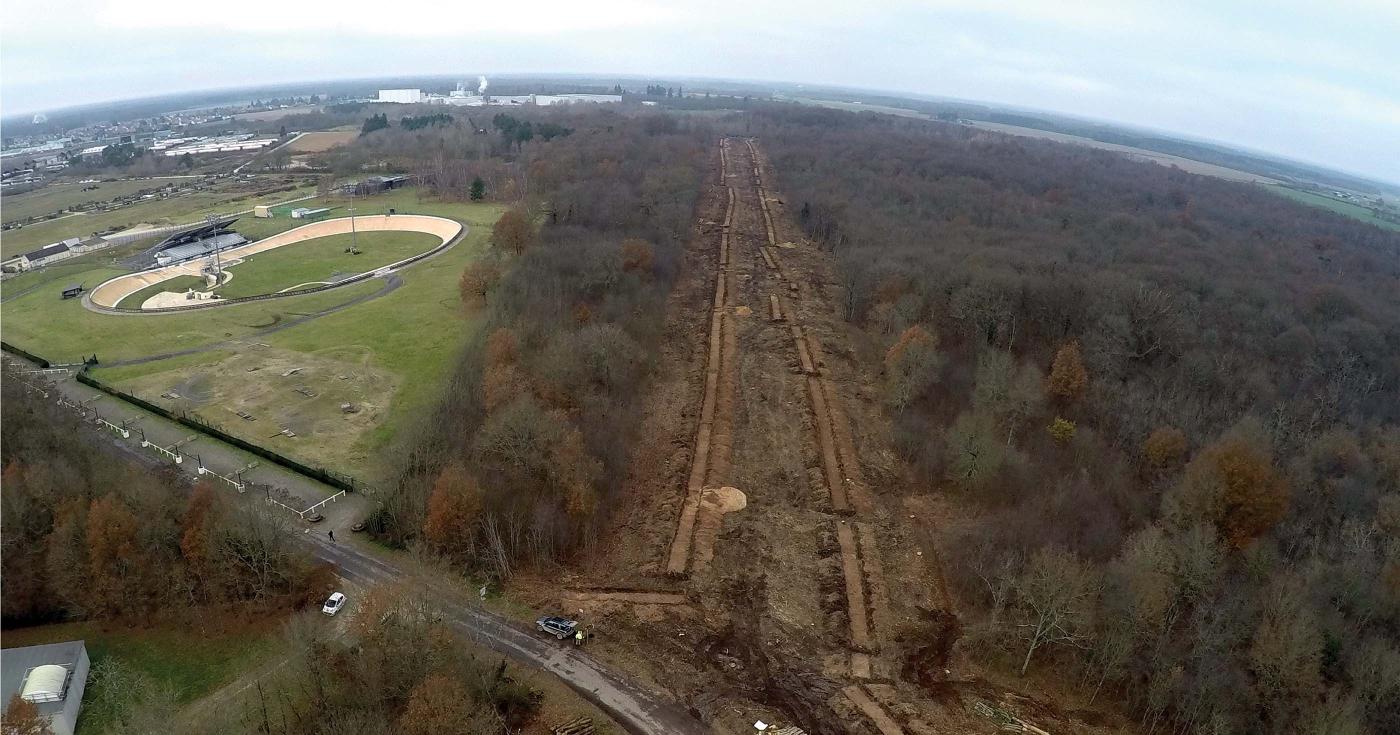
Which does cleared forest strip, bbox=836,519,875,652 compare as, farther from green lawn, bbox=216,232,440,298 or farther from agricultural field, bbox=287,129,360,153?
agricultural field, bbox=287,129,360,153

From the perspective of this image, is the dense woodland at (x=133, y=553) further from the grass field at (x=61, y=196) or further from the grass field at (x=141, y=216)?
the grass field at (x=61, y=196)

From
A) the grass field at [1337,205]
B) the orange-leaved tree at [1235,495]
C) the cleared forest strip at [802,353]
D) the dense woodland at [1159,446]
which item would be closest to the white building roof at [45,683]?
the dense woodland at [1159,446]

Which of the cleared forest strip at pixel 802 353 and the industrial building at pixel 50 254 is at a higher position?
the cleared forest strip at pixel 802 353

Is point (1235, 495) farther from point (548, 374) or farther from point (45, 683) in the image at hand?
point (45, 683)

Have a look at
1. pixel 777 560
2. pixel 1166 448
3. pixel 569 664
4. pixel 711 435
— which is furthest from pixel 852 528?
pixel 1166 448

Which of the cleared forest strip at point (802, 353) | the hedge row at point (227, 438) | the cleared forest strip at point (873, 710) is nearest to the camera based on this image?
the cleared forest strip at point (873, 710)

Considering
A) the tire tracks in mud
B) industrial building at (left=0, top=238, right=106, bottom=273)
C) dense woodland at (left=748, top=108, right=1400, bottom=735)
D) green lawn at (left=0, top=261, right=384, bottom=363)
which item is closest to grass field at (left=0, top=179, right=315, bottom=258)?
industrial building at (left=0, top=238, right=106, bottom=273)

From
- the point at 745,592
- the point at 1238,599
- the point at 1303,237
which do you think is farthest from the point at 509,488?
the point at 1303,237
